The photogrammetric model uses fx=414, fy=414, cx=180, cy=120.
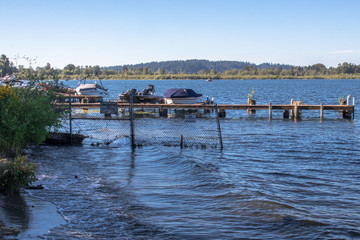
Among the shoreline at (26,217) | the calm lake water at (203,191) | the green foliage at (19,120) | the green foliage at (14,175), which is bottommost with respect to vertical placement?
the calm lake water at (203,191)

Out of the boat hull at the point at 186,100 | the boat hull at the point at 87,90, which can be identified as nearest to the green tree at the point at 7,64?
the boat hull at the point at 87,90

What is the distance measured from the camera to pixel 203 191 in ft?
38.0

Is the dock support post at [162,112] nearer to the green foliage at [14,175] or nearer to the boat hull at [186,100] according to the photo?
the boat hull at [186,100]

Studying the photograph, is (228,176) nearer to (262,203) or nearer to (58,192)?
(262,203)

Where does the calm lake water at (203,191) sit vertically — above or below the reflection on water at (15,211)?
below

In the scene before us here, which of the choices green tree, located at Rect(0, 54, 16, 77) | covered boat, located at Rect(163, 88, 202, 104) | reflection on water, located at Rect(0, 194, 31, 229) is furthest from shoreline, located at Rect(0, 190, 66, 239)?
covered boat, located at Rect(163, 88, 202, 104)

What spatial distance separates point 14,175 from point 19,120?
16.1 feet

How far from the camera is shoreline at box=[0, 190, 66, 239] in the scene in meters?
7.48

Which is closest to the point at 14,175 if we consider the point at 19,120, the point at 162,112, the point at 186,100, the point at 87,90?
the point at 19,120

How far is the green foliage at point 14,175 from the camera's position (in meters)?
9.36

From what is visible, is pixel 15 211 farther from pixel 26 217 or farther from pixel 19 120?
pixel 19 120

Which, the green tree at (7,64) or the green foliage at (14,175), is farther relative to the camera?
the green tree at (7,64)

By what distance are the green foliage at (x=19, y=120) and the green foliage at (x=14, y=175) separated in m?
3.69

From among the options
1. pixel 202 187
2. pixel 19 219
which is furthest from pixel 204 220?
pixel 19 219
